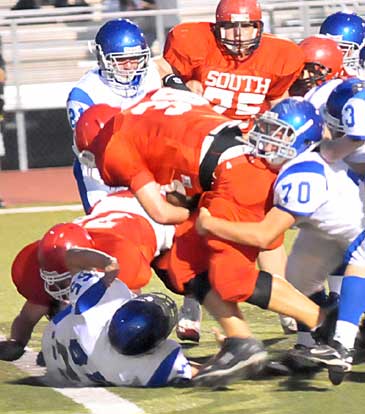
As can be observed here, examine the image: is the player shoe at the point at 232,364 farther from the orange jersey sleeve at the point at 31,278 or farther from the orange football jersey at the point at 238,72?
the orange football jersey at the point at 238,72

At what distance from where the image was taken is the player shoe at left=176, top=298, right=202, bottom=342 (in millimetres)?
5949

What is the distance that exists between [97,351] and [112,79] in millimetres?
1977

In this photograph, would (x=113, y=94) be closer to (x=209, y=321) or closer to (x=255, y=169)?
(x=209, y=321)

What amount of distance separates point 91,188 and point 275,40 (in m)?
1.16

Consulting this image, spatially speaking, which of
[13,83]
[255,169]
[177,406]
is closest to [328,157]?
[255,169]

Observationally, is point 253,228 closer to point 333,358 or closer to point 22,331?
point 333,358

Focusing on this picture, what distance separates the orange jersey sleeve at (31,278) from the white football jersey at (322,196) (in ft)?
3.60

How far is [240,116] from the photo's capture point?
646 cm

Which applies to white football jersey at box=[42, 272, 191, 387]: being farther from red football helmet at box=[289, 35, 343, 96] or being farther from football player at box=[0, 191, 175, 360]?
red football helmet at box=[289, 35, 343, 96]

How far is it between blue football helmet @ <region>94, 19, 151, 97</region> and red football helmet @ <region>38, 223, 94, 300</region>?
4.41 ft

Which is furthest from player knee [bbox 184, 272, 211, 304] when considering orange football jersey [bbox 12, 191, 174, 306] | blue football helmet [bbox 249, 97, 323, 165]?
blue football helmet [bbox 249, 97, 323, 165]

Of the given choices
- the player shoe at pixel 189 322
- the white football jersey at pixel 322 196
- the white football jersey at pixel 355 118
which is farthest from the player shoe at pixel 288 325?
the white football jersey at pixel 355 118

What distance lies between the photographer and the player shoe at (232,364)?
4871 millimetres

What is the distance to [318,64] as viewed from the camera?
6414 mm
